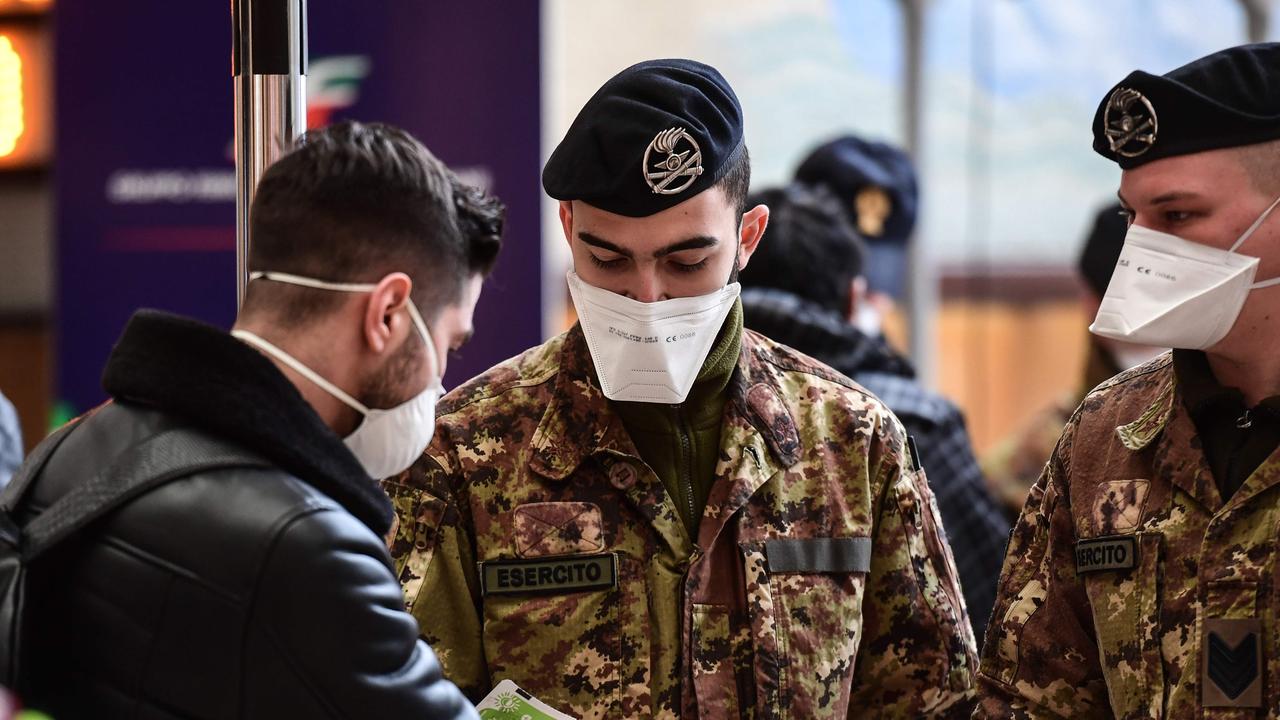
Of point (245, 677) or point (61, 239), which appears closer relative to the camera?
point (245, 677)

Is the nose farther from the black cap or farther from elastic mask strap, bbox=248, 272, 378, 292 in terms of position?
the black cap

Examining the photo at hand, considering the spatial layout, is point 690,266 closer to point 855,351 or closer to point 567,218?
point 567,218

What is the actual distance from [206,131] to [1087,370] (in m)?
2.51

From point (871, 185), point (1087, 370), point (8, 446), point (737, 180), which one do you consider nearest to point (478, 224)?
point (737, 180)

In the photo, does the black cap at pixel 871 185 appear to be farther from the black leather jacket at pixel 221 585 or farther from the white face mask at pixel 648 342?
the black leather jacket at pixel 221 585

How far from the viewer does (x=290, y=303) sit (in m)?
1.70

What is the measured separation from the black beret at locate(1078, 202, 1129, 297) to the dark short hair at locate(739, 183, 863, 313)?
37.7 inches

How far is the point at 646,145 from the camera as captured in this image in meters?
1.98

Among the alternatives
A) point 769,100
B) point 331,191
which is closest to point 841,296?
point 331,191

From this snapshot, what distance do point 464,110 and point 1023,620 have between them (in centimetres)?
244

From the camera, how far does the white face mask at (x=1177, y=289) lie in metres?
1.93

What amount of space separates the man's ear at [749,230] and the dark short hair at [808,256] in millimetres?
949

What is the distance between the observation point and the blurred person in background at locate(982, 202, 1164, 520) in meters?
3.93

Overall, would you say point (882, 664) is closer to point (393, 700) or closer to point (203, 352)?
point (393, 700)
